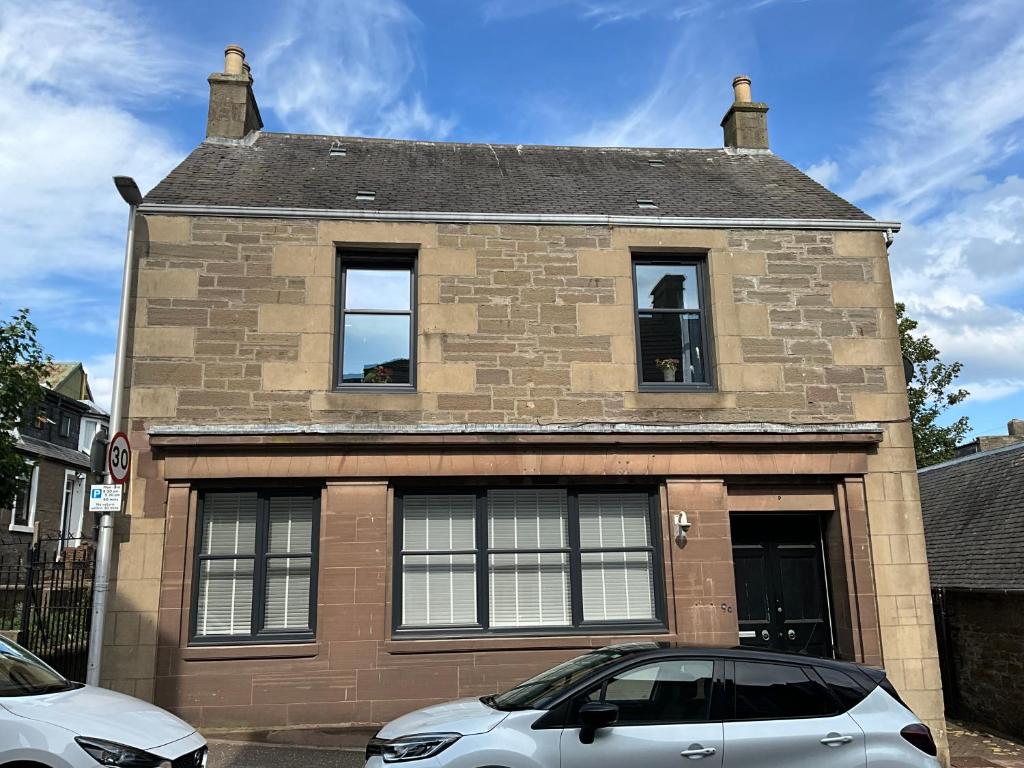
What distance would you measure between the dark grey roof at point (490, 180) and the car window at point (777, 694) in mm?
6745

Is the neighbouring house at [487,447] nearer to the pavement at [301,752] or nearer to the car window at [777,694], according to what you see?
the pavement at [301,752]

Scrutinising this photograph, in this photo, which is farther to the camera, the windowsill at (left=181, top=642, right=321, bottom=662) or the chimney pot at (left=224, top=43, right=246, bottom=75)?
the chimney pot at (left=224, top=43, right=246, bottom=75)

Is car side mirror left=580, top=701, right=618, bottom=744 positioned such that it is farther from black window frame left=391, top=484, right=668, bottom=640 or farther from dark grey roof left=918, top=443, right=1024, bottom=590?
dark grey roof left=918, top=443, right=1024, bottom=590

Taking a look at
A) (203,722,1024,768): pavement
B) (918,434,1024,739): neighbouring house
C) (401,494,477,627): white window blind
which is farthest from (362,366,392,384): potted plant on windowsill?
(918,434,1024,739): neighbouring house

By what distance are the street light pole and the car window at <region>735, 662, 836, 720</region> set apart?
21.8ft

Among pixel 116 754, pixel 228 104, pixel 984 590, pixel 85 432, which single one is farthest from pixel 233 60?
pixel 85 432

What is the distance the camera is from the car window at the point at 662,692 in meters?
5.25

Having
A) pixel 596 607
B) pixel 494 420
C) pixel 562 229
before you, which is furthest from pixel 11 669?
pixel 562 229

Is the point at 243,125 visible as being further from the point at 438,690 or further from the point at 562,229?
the point at 438,690

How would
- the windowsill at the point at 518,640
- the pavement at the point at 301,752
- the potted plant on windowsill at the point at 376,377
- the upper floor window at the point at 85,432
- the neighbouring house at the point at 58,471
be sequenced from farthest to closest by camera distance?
the upper floor window at the point at 85,432 < the neighbouring house at the point at 58,471 < the potted plant on windowsill at the point at 376,377 < the windowsill at the point at 518,640 < the pavement at the point at 301,752

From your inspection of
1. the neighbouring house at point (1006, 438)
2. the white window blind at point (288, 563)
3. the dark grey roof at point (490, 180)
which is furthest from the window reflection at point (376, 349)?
the neighbouring house at point (1006, 438)

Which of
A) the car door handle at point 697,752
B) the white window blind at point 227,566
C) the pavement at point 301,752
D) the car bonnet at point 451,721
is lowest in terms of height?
the pavement at point 301,752

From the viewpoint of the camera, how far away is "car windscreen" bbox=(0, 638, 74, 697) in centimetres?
547

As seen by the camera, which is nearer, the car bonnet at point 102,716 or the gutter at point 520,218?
the car bonnet at point 102,716
